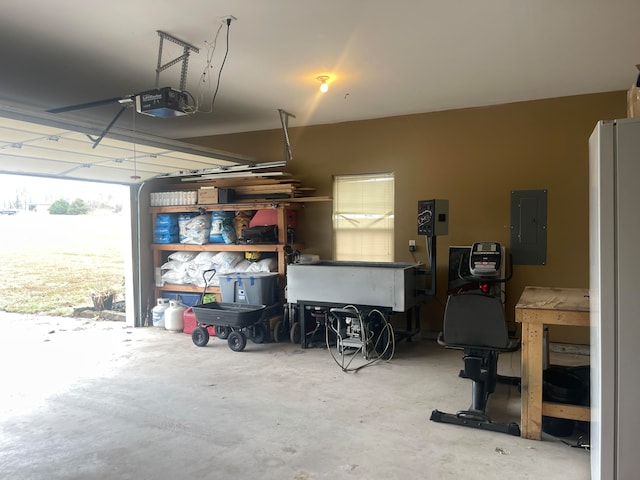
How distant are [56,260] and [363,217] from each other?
234 inches

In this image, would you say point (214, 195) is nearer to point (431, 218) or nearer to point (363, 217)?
point (363, 217)

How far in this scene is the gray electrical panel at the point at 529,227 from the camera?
204 inches

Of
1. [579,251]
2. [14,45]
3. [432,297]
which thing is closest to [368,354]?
[432,297]

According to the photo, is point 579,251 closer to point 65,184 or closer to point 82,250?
point 65,184

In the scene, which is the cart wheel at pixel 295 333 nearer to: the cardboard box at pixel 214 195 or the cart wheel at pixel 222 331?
the cart wheel at pixel 222 331

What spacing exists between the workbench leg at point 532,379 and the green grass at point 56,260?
21.5 ft

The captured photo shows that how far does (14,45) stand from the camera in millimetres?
3561

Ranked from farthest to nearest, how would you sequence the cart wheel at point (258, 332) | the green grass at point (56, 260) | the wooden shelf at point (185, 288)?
the green grass at point (56, 260), the wooden shelf at point (185, 288), the cart wheel at point (258, 332)

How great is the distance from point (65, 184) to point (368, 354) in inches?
Result: 189

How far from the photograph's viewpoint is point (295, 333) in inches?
219

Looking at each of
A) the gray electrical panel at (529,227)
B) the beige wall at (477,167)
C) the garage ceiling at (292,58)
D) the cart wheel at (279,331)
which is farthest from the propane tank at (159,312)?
the gray electrical panel at (529,227)

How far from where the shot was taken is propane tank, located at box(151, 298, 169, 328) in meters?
6.52

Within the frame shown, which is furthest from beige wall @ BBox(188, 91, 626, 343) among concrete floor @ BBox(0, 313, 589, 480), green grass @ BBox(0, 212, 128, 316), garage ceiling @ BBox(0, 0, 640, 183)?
green grass @ BBox(0, 212, 128, 316)

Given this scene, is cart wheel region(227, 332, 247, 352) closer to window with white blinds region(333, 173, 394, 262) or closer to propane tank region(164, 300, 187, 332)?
propane tank region(164, 300, 187, 332)
